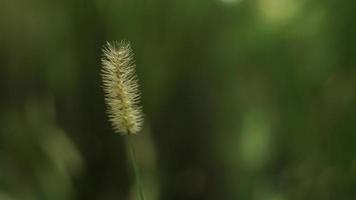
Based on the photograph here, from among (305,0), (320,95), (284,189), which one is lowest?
(284,189)

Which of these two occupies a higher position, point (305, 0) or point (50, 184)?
point (305, 0)

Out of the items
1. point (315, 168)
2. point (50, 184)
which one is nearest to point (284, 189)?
point (315, 168)

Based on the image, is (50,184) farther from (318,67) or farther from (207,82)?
(318,67)

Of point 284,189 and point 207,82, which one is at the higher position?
point 207,82

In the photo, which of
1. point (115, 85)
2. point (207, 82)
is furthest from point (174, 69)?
point (115, 85)

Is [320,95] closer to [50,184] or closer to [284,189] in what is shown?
[284,189]

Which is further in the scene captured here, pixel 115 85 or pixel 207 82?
pixel 207 82
